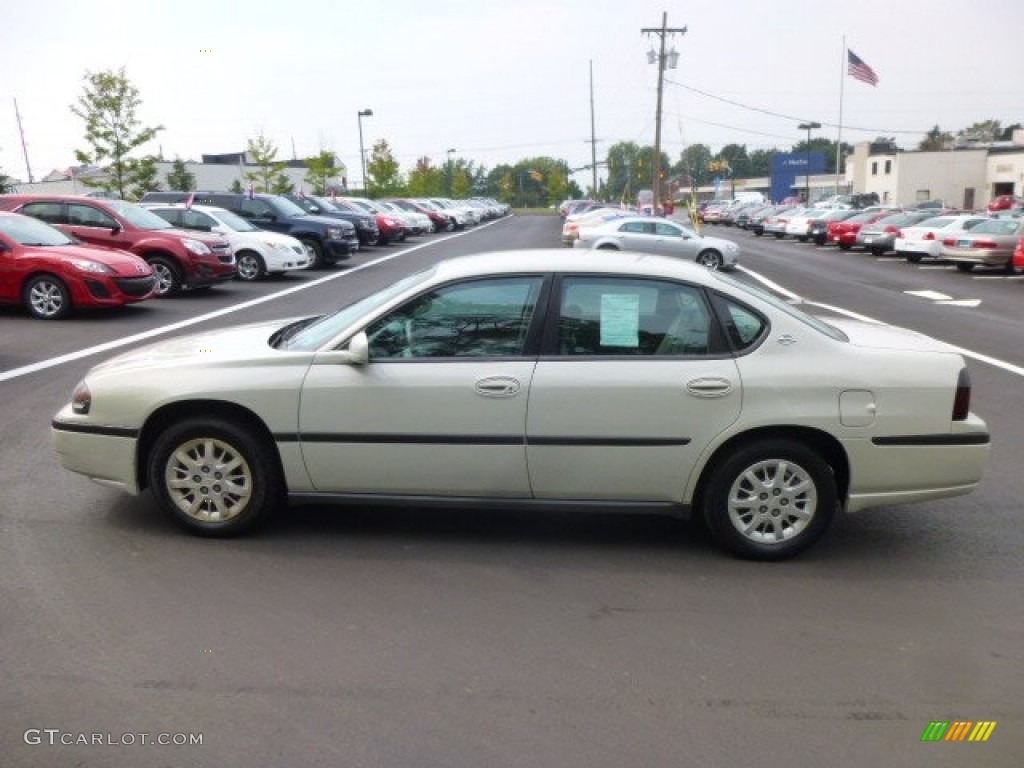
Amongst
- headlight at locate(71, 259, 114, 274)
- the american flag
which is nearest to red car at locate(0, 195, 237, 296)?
headlight at locate(71, 259, 114, 274)

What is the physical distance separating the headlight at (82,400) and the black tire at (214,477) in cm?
46

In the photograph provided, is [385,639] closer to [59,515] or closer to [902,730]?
[902,730]

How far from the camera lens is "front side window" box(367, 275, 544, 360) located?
5039 mm

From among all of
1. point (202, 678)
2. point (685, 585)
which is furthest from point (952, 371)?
point (202, 678)

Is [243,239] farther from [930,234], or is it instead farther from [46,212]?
[930,234]

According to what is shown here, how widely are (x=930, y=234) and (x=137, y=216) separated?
20936 millimetres

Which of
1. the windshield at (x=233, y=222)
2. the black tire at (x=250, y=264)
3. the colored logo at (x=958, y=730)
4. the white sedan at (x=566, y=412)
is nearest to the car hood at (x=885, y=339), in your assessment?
the white sedan at (x=566, y=412)

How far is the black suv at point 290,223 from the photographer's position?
23.3m

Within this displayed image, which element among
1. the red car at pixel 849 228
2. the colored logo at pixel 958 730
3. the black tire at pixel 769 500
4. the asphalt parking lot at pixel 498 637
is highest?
the black tire at pixel 769 500

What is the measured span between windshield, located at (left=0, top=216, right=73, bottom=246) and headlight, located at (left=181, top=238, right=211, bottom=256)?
107 inches

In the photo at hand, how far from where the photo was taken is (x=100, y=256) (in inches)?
548

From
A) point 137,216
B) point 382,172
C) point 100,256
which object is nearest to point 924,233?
point 137,216

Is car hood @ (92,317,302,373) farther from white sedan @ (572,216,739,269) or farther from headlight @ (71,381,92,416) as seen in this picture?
white sedan @ (572,216,739,269)

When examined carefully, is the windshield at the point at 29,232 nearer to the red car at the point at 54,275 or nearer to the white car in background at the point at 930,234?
the red car at the point at 54,275
